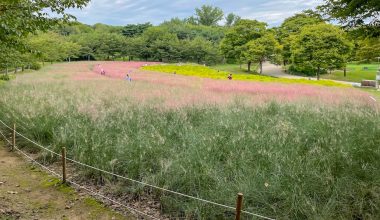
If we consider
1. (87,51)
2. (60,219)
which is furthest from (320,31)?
(87,51)

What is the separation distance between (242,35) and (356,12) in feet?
161

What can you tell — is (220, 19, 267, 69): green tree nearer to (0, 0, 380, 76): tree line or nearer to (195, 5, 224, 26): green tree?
(0, 0, 380, 76): tree line

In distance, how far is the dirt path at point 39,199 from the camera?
16.6 ft

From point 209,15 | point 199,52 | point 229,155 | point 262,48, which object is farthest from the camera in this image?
point 209,15

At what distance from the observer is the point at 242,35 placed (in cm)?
5412

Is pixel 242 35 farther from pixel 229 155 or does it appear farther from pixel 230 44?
pixel 229 155

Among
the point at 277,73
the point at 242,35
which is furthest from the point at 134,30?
the point at 277,73

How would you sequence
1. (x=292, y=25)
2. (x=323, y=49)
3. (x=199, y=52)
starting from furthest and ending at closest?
(x=199, y=52) → (x=292, y=25) → (x=323, y=49)

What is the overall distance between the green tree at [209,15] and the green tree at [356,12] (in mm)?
115725

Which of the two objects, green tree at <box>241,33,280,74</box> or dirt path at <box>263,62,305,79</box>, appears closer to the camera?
dirt path at <box>263,62,305,79</box>

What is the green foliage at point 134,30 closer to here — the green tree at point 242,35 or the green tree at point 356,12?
the green tree at point 242,35

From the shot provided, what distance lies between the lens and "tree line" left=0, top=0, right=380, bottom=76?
716 centimetres

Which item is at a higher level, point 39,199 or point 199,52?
point 199,52

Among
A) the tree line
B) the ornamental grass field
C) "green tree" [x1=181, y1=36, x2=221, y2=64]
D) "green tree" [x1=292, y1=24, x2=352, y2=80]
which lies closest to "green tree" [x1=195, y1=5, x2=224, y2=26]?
the tree line
